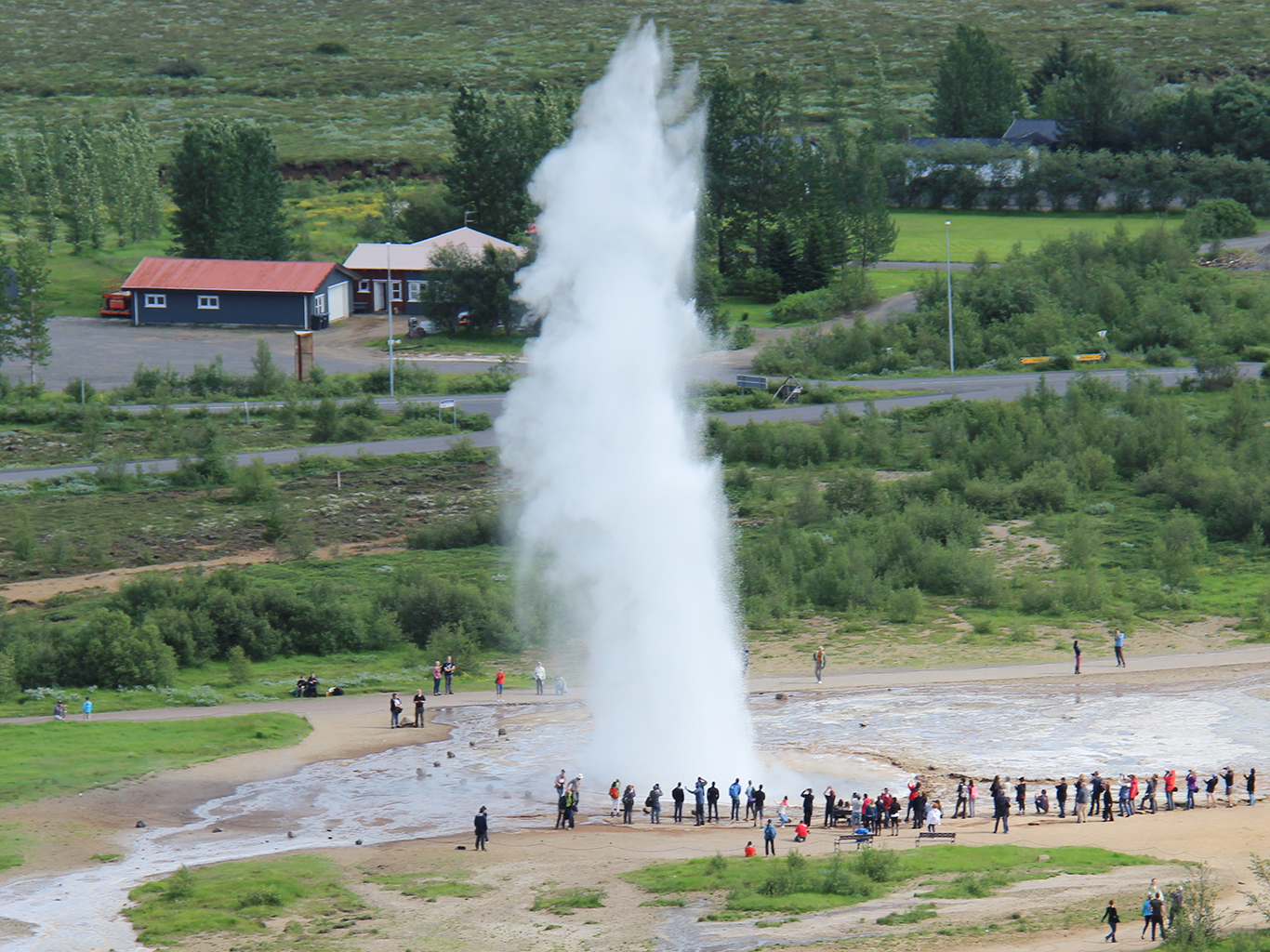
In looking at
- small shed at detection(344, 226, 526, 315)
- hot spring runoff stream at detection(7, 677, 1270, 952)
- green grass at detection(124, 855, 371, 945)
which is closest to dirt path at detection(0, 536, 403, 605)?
hot spring runoff stream at detection(7, 677, 1270, 952)

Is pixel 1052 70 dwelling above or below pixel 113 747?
above

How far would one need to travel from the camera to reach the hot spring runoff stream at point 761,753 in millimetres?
38875

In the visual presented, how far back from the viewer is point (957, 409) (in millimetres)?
86938

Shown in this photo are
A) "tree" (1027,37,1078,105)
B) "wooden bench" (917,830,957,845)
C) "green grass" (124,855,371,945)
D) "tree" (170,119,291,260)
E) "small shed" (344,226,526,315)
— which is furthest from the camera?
"tree" (1027,37,1078,105)

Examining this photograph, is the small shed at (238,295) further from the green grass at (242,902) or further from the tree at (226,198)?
the green grass at (242,902)

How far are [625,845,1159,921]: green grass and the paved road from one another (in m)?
49.1

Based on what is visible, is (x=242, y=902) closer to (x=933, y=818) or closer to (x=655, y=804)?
(x=655, y=804)

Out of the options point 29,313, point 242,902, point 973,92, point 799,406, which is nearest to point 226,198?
point 29,313

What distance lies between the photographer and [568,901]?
115ft

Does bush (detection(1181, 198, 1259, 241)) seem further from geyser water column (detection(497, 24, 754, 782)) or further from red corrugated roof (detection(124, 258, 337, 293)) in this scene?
geyser water column (detection(497, 24, 754, 782))

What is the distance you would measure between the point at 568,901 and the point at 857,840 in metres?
7.85

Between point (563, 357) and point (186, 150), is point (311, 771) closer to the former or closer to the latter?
point (563, 357)

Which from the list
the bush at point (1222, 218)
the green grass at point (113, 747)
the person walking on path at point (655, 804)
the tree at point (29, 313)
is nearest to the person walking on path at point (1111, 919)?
the person walking on path at point (655, 804)

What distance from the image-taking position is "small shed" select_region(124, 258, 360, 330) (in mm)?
113750
